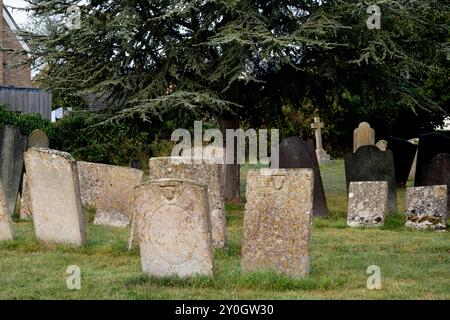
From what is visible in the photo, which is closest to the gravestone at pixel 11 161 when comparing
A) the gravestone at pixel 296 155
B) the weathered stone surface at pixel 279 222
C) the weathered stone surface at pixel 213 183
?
the gravestone at pixel 296 155

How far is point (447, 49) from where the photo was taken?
20875mm

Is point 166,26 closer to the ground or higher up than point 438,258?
higher up

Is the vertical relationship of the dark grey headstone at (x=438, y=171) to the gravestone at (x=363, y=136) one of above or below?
below

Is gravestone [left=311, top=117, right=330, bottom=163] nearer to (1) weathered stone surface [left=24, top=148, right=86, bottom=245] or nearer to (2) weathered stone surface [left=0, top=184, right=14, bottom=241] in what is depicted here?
(2) weathered stone surface [left=0, top=184, right=14, bottom=241]

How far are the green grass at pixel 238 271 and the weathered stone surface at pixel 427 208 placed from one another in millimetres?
463

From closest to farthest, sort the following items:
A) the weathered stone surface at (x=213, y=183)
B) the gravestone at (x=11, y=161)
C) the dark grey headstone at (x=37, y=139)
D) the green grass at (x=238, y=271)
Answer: the green grass at (x=238, y=271) < the weathered stone surface at (x=213, y=183) < the gravestone at (x=11, y=161) < the dark grey headstone at (x=37, y=139)

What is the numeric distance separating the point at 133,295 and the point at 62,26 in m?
13.7

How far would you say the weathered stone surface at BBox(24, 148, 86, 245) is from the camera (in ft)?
38.2

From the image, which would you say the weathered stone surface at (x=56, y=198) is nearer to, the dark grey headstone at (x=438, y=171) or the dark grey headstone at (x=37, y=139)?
the dark grey headstone at (x=37, y=139)

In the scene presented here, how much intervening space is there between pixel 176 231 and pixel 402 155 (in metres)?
16.4

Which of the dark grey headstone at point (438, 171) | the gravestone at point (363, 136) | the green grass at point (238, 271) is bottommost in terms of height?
the green grass at point (238, 271)

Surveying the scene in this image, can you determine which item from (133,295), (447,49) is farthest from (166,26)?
(133,295)

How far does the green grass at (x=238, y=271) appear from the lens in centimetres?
828

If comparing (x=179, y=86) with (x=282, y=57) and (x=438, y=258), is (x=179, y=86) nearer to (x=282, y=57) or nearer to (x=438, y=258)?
(x=282, y=57)
